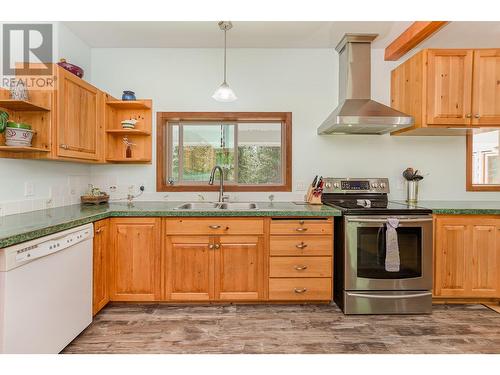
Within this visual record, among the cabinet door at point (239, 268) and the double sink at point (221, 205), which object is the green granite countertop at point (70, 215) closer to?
the double sink at point (221, 205)

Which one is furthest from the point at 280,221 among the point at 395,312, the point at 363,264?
the point at 395,312

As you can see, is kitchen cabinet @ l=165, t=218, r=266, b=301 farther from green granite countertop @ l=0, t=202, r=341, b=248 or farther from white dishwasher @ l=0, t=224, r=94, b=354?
white dishwasher @ l=0, t=224, r=94, b=354

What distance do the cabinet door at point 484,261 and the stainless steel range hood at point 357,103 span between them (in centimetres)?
116

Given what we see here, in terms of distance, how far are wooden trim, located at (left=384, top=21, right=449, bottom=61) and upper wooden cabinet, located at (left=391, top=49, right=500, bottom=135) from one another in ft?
0.54

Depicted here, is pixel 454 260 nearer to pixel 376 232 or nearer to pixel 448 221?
pixel 448 221

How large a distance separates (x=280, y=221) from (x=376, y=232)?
31.9 inches

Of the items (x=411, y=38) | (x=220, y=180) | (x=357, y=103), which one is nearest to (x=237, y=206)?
(x=220, y=180)

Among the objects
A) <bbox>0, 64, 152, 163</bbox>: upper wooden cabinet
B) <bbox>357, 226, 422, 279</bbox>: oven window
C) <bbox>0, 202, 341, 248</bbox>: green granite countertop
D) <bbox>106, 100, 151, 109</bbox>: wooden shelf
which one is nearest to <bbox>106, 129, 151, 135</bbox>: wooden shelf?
<bbox>0, 64, 152, 163</bbox>: upper wooden cabinet

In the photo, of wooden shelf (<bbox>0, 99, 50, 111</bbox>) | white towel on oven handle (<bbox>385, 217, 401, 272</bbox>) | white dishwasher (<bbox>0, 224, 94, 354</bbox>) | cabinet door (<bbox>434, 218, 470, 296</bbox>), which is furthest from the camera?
cabinet door (<bbox>434, 218, 470, 296</bbox>)

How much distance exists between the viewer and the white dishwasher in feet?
4.88

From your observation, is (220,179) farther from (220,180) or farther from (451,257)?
(451,257)

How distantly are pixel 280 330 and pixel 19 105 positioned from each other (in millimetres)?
2421

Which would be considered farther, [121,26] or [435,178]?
[435,178]
